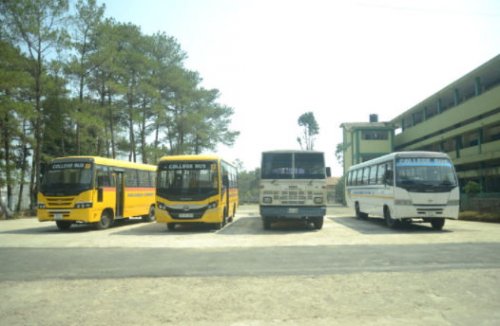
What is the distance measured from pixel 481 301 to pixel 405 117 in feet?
164

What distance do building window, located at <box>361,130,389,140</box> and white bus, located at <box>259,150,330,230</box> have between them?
35.7 meters

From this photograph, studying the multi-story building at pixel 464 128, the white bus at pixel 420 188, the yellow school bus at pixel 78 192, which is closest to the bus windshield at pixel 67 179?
the yellow school bus at pixel 78 192

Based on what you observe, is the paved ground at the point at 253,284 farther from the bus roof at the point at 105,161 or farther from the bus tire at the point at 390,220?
the bus roof at the point at 105,161

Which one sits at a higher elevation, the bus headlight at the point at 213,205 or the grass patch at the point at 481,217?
the bus headlight at the point at 213,205

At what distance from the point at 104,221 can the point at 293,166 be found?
8.43 metres

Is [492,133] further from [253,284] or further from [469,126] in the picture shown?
[253,284]

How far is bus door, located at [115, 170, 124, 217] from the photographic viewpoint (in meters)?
18.9

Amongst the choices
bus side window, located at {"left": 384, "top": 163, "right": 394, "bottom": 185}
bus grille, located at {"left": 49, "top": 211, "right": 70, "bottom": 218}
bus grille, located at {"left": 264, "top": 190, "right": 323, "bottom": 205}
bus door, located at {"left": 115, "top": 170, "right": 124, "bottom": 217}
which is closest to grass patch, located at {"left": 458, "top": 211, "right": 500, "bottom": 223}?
bus side window, located at {"left": 384, "top": 163, "right": 394, "bottom": 185}

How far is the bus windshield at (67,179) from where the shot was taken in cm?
1650

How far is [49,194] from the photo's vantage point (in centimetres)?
1653

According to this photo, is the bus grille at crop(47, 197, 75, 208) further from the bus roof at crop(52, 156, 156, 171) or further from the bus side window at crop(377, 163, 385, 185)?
the bus side window at crop(377, 163, 385, 185)

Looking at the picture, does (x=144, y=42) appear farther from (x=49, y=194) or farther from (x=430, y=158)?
(x=430, y=158)

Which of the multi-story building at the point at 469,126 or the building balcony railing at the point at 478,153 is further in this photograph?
the multi-story building at the point at 469,126

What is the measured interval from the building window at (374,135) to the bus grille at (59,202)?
39693mm
